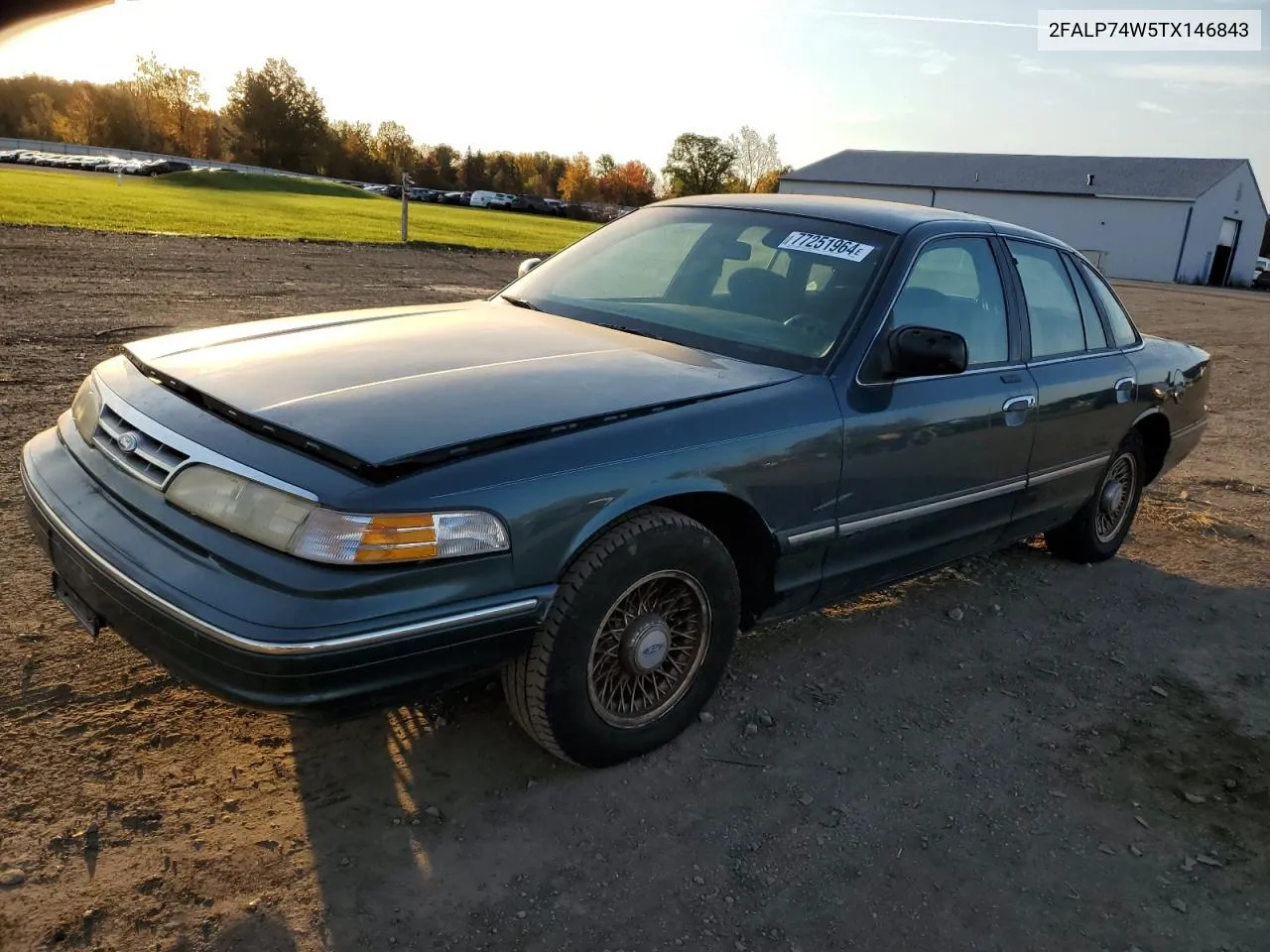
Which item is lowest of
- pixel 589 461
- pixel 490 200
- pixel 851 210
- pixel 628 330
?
pixel 589 461

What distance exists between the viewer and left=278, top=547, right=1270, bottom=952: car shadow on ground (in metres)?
2.36

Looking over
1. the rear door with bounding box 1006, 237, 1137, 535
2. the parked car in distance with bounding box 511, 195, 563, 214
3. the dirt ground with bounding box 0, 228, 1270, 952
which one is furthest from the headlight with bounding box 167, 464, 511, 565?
the parked car in distance with bounding box 511, 195, 563, 214

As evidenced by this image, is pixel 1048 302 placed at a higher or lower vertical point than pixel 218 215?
higher

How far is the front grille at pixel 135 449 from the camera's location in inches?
96.2

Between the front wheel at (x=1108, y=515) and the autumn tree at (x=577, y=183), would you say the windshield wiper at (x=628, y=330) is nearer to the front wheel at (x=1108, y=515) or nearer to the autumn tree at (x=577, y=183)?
the front wheel at (x=1108, y=515)

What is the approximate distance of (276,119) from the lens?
7625 cm

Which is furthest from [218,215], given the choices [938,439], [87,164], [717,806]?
[87,164]

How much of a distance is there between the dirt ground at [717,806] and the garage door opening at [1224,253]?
5600 cm

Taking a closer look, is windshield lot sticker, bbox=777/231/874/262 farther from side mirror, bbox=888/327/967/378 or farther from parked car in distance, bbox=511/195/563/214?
parked car in distance, bbox=511/195/563/214

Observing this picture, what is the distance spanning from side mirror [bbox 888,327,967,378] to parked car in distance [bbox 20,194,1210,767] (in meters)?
0.01

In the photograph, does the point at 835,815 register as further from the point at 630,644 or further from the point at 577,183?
the point at 577,183

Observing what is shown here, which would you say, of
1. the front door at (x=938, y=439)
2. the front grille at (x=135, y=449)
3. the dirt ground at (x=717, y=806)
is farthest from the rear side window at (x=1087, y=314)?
the front grille at (x=135, y=449)

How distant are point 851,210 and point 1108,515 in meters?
2.40

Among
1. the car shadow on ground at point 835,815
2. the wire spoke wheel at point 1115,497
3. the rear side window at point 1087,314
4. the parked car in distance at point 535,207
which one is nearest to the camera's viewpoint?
the car shadow on ground at point 835,815
